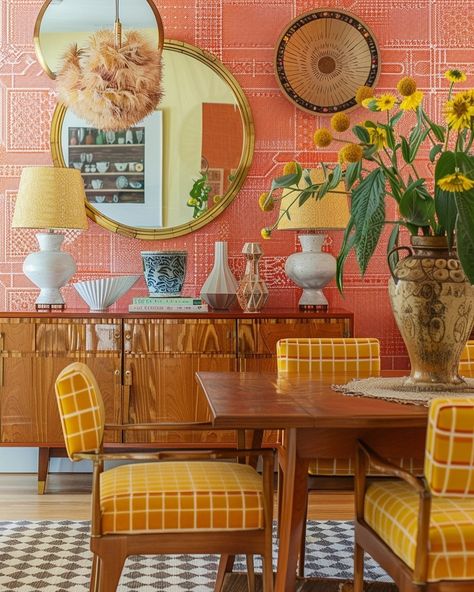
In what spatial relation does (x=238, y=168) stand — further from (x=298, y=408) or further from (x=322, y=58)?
(x=298, y=408)

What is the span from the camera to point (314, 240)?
177 inches

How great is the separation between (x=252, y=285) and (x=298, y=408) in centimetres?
230

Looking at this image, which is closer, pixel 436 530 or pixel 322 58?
pixel 436 530

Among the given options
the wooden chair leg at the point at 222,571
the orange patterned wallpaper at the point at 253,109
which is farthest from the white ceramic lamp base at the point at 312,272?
the wooden chair leg at the point at 222,571

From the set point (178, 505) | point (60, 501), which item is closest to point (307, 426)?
point (178, 505)

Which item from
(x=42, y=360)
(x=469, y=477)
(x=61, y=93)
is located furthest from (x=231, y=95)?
(x=469, y=477)

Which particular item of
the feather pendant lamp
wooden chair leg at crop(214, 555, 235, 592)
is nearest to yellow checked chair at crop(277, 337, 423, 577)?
wooden chair leg at crop(214, 555, 235, 592)

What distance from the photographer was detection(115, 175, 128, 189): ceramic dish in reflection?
463cm

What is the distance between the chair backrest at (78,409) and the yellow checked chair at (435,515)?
64cm

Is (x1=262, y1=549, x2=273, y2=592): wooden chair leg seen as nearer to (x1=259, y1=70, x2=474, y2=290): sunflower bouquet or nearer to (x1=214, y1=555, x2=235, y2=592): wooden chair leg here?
(x1=214, y1=555, x2=235, y2=592): wooden chair leg

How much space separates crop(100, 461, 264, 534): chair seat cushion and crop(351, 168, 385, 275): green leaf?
65 centimetres

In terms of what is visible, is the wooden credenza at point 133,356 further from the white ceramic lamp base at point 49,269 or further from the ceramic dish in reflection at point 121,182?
the ceramic dish in reflection at point 121,182

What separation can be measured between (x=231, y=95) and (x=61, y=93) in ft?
2.81

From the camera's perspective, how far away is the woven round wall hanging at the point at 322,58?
4652 millimetres
